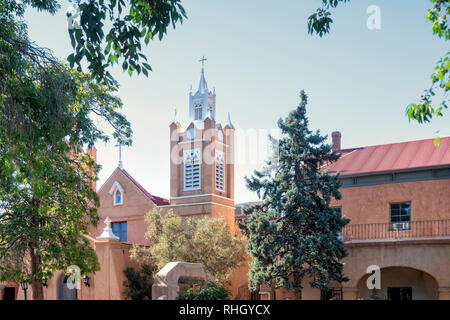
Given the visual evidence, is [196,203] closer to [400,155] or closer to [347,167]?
[347,167]

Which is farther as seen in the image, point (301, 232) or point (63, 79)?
point (301, 232)

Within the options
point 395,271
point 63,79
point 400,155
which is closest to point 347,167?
point 400,155

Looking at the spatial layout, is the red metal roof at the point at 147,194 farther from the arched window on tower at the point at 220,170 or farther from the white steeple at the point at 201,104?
the white steeple at the point at 201,104

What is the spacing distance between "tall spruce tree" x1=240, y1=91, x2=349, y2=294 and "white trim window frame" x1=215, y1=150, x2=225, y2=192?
888 centimetres

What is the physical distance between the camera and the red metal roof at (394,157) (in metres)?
28.0

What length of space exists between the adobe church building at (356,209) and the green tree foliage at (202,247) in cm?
189

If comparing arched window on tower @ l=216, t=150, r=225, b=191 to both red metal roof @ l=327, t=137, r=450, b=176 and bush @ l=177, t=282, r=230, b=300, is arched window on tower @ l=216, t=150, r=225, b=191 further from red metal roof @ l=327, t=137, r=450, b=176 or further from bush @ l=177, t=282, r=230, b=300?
bush @ l=177, t=282, r=230, b=300

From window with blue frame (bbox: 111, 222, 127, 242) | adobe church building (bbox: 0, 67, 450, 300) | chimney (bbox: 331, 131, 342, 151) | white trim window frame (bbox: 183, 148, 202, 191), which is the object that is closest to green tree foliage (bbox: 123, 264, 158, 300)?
adobe church building (bbox: 0, 67, 450, 300)

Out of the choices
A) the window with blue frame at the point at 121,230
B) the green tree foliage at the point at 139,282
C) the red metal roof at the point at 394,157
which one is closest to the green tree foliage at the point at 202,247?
the green tree foliage at the point at 139,282

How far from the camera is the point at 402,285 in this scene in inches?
1065

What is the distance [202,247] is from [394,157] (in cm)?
1129

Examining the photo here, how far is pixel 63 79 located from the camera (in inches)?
469

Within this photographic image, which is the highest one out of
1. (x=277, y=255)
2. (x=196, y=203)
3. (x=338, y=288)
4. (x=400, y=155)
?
(x=400, y=155)

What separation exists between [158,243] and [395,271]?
40.4 ft
